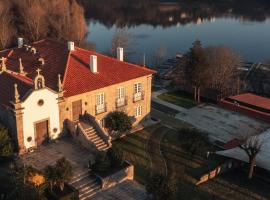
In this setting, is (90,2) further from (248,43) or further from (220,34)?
(248,43)

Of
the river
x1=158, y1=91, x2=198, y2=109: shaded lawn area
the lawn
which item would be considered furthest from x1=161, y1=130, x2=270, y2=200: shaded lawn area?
the river

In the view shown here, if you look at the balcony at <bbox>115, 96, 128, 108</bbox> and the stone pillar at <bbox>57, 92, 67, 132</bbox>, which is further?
the balcony at <bbox>115, 96, 128, 108</bbox>

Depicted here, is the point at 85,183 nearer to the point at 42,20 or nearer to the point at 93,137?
the point at 93,137

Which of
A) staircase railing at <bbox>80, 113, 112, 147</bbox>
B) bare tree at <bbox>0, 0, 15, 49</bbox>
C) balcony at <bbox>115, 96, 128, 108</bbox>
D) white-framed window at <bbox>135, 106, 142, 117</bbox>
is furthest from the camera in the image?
bare tree at <bbox>0, 0, 15, 49</bbox>

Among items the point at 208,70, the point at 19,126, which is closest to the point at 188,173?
the point at 19,126

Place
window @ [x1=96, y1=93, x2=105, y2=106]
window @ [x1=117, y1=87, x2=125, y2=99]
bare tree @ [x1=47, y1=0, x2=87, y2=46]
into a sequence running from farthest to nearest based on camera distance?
bare tree @ [x1=47, y1=0, x2=87, y2=46] < window @ [x1=117, y1=87, x2=125, y2=99] < window @ [x1=96, y1=93, x2=105, y2=106]

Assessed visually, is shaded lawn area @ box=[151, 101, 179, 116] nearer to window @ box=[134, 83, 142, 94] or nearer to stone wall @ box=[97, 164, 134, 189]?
window @ box=[134, 83, 142, 94]

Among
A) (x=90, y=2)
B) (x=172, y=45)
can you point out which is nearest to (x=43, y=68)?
(x=172, y=45)
